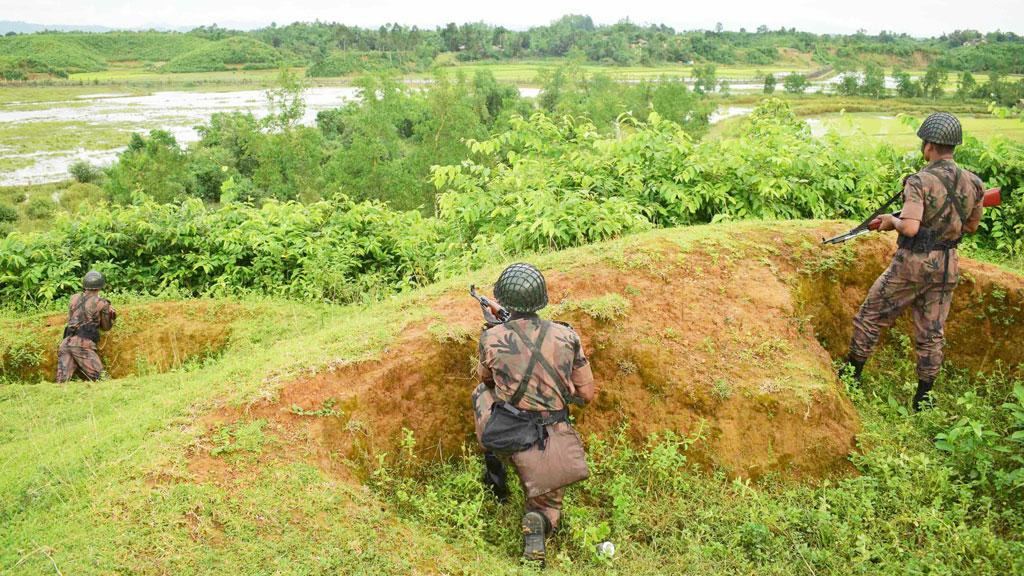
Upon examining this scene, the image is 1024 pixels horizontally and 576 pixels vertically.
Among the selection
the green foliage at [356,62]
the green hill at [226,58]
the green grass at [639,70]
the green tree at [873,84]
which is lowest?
the green tree at [873,84]

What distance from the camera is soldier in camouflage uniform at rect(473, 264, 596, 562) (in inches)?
182

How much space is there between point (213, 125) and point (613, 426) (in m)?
47.1

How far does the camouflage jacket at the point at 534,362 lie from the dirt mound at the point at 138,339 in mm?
5420

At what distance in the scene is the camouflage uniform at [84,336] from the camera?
842 cm

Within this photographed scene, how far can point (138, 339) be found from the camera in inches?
358

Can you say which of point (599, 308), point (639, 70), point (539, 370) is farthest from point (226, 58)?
point (539, 370)

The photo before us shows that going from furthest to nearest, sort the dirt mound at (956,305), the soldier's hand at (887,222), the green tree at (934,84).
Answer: the green tree at (934,84), the dirt mound at (956,305), the soldier's hand at (887,222)

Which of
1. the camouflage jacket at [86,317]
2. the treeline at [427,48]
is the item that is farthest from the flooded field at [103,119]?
the camouflage jacket at [86,317]

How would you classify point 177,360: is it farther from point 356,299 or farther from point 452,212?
point 452,212

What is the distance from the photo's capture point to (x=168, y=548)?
3783mm

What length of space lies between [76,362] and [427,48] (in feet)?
382

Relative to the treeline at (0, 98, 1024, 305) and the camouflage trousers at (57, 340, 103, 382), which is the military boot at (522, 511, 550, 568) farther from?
the camouflage trousers at (57, 340, 103, 382)

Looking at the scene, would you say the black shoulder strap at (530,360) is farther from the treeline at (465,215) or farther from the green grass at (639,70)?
the green grass at (639,70)

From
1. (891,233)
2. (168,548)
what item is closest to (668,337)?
(891,233)
